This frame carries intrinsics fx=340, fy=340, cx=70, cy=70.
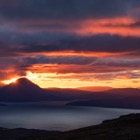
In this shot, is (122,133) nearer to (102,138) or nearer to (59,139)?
(102,138)

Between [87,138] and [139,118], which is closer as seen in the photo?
[87,138]

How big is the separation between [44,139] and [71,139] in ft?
26.3

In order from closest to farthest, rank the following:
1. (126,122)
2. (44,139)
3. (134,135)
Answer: (134,135), (44,139), (126,122)

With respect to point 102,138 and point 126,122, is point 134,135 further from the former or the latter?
point 126,122

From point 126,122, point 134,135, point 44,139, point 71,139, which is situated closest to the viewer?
point 134,135

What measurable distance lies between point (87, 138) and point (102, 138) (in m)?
2.89

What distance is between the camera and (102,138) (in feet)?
177

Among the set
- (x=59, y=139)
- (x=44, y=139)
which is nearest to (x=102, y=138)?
(x=59, y=139)

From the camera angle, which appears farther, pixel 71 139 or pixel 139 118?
pixel 139 118

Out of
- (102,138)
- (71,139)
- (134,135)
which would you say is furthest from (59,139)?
(134,135)

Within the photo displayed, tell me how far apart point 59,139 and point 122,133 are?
1187cm

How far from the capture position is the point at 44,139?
209 ft

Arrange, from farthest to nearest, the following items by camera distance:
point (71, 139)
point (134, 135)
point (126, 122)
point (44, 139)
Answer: point (126, 122)
point (44, 139)
point (71, 139)
point (134, 135)

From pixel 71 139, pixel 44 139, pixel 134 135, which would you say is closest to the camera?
pixel 134 135
